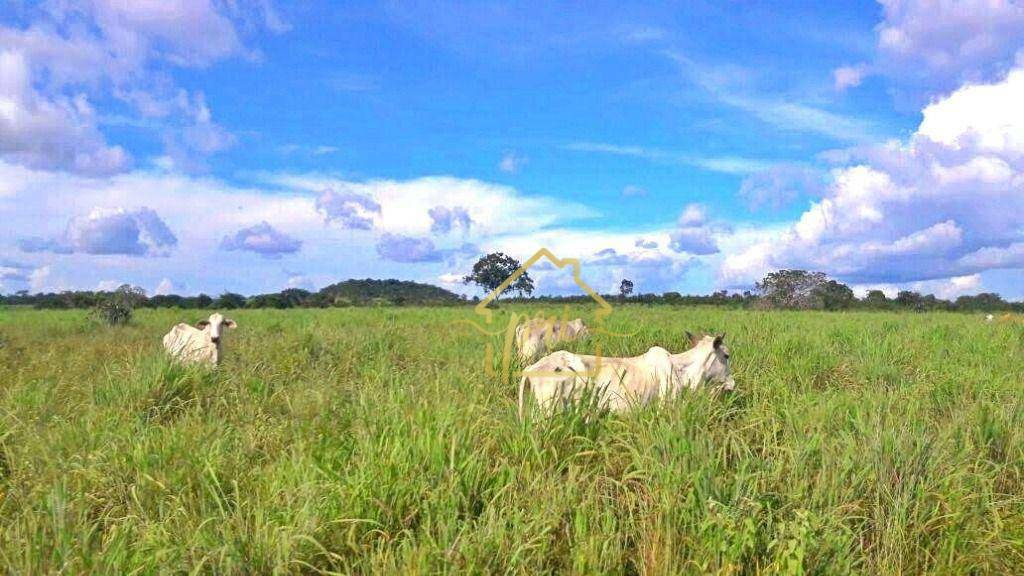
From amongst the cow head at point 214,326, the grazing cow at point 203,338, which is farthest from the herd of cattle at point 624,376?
the cow head at point 214,326

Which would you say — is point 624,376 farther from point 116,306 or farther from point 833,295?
point 833,295

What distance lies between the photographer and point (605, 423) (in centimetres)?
451

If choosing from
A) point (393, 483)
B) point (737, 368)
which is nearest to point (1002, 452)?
point (737, 368)

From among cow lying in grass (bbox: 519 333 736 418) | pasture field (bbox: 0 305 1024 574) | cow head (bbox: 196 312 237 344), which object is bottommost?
pasture field (bbox: 0 305 1024 574)

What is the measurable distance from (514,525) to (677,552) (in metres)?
0.79

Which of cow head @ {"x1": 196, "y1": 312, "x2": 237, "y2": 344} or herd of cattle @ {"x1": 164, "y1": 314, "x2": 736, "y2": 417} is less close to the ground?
cow head @ {"x1": 196, "y1": 312, "x2": 237, "y2": 344}

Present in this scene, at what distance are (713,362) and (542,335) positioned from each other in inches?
145

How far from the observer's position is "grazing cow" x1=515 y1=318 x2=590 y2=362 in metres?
8.80

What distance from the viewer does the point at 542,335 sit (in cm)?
943


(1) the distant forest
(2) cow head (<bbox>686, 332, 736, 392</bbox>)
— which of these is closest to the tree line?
(1) the distant forest

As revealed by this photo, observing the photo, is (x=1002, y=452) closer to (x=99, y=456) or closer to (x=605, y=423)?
(x=605, y=423)

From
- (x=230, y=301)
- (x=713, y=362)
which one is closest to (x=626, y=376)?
(x=713, y=362)

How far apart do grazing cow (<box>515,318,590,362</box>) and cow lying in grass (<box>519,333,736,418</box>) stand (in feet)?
8.06

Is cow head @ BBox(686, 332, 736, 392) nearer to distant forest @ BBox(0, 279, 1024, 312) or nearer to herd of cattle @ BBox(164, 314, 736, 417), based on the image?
herd of cattle @ BBox(164, 314, 736, 417)
